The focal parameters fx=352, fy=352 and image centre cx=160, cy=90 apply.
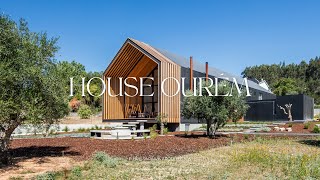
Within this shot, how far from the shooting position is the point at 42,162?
12328 mm

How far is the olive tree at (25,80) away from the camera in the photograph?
36.0 ft

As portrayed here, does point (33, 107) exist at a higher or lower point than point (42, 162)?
higher

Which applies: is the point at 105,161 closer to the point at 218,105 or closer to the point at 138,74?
the point at 218,105

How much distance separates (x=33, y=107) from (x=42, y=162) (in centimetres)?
219

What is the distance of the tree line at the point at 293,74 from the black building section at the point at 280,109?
28273mm

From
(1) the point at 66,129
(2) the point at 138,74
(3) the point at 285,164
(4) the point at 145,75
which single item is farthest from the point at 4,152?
(4) the point at 145,75

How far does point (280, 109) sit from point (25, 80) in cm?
3864

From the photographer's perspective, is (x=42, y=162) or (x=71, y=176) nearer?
(x=71, y=176)

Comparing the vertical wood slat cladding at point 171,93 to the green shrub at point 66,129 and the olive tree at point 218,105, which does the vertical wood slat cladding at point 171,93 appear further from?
the green shrub at point 66,129

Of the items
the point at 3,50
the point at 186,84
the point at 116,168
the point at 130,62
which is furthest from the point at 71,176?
the point at 130,62

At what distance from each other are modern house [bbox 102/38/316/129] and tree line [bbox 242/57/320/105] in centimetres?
4522

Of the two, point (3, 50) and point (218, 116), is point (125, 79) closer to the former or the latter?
point (218, 116)

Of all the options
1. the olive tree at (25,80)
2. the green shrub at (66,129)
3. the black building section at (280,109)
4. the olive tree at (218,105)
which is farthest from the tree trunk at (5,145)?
the black building section at (280,109)

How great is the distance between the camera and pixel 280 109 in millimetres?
44625
